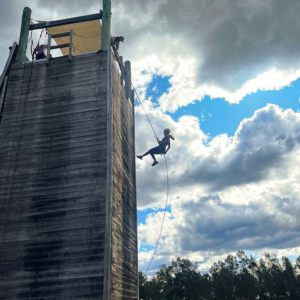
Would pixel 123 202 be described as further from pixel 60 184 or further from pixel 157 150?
pixel 157 150

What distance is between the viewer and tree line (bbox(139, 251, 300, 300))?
74688 millimetres

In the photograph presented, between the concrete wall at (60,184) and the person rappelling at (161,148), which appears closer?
the concrete wall at (60,184)

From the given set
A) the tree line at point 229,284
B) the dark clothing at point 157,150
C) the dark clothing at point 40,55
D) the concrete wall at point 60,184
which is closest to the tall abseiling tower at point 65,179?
the concrete wall at point 60,184

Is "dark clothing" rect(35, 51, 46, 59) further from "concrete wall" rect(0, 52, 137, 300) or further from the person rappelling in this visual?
the person rappelling

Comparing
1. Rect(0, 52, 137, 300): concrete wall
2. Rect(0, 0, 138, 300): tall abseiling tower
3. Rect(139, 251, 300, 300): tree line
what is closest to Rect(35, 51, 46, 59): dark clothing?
Rect(0, 0, 138, 300): tall abseiling tower

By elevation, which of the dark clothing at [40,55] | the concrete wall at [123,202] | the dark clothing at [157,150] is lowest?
the concrete wall at [123,202]

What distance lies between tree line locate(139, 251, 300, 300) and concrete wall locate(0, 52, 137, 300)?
6749 centimetres

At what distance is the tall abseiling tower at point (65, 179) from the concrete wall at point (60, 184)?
0.11 feet

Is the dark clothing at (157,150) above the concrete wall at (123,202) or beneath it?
above

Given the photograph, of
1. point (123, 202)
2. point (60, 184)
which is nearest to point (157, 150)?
point (123, 202)

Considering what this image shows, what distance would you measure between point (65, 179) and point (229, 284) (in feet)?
242

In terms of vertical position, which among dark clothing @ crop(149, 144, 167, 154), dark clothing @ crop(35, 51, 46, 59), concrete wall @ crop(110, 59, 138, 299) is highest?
dark clothing @ crop(35, 51, 46, 59)

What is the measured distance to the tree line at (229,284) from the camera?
7469 centimetres

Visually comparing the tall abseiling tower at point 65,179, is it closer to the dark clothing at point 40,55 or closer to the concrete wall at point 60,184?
the concrete wall at point 60,184
